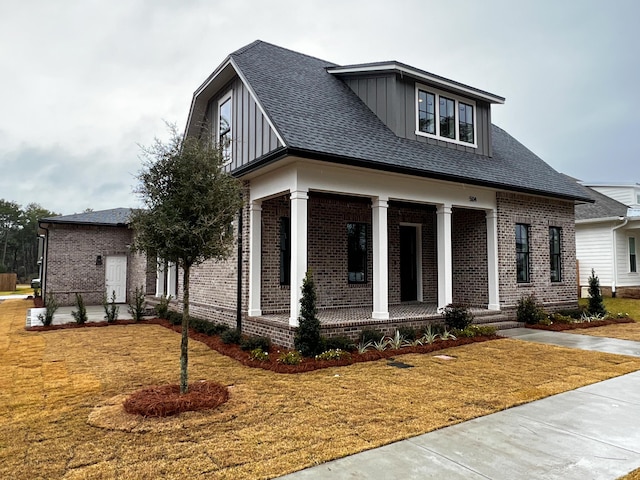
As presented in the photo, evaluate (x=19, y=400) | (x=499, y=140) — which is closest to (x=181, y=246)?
(x=19, y=400)

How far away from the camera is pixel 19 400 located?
499cm

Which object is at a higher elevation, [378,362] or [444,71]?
[444,71]

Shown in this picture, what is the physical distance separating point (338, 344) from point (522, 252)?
6.99m

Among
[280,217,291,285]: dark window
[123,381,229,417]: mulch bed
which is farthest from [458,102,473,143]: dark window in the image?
[123,381,229,417]: mulch bed

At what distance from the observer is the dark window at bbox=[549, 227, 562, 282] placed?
12445 mm

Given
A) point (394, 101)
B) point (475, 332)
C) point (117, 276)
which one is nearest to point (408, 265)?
point (475, 332)

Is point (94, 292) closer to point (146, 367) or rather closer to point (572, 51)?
point (146, 367)

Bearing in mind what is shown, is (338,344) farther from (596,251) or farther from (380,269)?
(596,251)

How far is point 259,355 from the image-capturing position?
7.06 metres

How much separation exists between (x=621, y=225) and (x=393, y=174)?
13.9 meters

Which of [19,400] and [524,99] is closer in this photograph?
[19,400]

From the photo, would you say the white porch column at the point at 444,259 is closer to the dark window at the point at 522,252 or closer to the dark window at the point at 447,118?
the dark window at the point at 447,118

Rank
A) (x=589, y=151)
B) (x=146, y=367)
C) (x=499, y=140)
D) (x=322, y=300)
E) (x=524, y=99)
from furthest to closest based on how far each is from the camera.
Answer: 1. (x=589, y=151)
2. (x=524, y=99)
3. (x=499, y=140)
4. (x=322, y=300)
5. (x=146, y=367)

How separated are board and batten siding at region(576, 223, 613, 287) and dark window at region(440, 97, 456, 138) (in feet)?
A: 36.6
